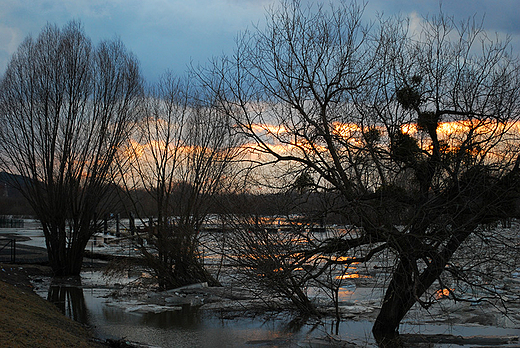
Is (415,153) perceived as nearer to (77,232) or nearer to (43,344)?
(43,344)

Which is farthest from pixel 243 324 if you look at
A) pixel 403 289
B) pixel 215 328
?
pixel 403 289

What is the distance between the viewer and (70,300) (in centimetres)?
1452

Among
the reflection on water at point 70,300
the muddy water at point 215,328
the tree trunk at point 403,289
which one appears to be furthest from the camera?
the reflection on water at point 70,300

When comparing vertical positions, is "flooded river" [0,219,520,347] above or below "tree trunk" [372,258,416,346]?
below

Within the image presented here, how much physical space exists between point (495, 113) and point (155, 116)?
40.5 feet

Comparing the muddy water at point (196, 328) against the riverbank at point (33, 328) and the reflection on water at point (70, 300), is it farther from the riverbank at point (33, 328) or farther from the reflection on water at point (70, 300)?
the riverbank at point (33, 328)

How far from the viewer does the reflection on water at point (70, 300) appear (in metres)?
12.4

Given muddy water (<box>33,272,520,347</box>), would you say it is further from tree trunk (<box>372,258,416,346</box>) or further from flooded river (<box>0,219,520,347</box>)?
tree trunk (<box>372,258,416,346</box>)

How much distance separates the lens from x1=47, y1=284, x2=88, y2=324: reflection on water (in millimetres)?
12438

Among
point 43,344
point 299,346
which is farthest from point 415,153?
point 43,344

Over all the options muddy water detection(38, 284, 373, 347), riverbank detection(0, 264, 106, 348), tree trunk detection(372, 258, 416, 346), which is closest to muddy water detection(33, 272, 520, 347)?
muddy water detection(38, 284, 373, 347)

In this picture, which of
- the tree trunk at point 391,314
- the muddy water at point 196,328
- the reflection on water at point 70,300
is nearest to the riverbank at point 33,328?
the reflection on water at point 70,300

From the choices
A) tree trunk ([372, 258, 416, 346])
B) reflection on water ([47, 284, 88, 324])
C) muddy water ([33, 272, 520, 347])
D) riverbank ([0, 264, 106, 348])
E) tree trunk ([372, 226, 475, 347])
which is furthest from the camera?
reflection on water ([47, 284, 88, 324])

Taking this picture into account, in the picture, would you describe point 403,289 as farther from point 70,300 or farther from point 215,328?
point 70,300
